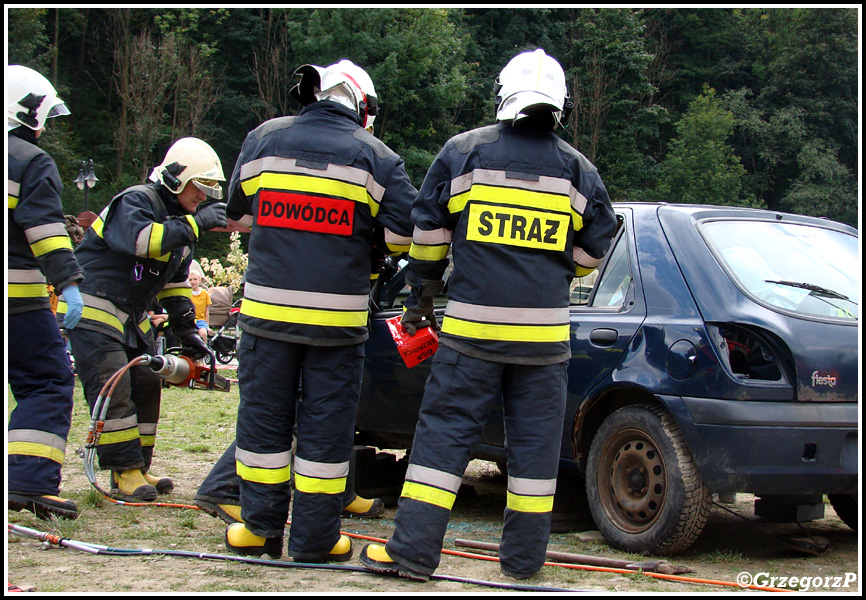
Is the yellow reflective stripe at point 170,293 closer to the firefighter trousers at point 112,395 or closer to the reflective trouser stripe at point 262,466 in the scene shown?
the firefighter trousers at point 112,395

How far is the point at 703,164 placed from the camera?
140 feet

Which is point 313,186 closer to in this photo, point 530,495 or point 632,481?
point 530,495

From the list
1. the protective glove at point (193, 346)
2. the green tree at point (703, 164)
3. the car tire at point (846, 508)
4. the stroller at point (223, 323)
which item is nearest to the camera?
the car tire at point (846, 508)

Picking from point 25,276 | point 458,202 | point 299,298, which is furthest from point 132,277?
point 458,202

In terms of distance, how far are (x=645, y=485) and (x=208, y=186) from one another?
316 centimetres

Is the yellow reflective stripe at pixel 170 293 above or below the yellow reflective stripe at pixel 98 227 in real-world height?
below

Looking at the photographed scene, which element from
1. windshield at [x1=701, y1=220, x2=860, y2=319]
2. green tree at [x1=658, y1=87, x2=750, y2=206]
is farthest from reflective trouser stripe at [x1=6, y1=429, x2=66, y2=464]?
green tree at [x1=658, y1=87, x2=750, y2=206]

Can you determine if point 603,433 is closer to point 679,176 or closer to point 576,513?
point 576,513

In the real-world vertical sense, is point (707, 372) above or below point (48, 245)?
below

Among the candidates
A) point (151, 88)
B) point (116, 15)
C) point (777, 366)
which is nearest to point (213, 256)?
point (151, 88)

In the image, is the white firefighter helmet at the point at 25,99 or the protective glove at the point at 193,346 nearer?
the white firefighter helmet at the point at 25,99

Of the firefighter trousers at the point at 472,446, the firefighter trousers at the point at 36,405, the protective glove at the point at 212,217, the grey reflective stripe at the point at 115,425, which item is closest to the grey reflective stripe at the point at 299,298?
the firefighter trousers at the point at 472,446

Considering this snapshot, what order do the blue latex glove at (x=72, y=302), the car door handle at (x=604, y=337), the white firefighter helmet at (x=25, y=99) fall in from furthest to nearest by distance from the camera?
1. the white firefighter helmet at (x=25, y=99)
2. the blue latex glove at (x=72, y=302)
3. the car door handle at (x=604, y=337)

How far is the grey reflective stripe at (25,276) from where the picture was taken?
14.6 feet
